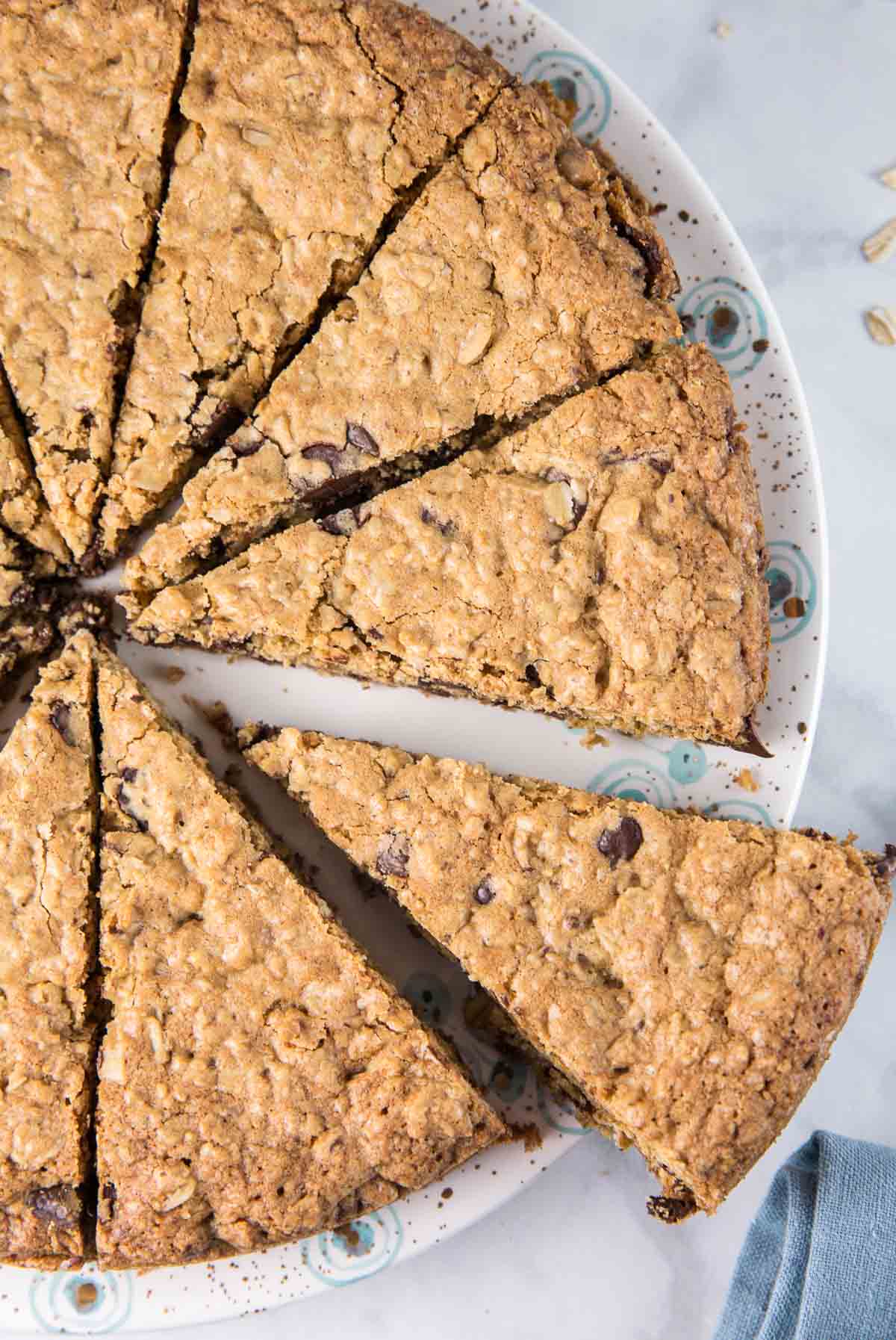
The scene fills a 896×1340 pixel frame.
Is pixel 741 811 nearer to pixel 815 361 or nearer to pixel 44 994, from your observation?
pixel 815 361

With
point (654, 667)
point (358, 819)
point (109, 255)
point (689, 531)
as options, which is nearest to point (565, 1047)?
point (358, 819)

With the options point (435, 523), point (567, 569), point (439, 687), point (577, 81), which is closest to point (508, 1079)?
point (439, 687)

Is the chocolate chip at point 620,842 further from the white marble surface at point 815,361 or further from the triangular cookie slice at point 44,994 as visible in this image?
the triangular cookie slice at point 44,994

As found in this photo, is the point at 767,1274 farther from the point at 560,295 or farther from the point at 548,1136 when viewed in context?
the point at 560,295

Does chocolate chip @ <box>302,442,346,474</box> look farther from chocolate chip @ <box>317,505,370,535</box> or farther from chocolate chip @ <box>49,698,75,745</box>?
chocolate chip @ <box>49,698,75,745</box>

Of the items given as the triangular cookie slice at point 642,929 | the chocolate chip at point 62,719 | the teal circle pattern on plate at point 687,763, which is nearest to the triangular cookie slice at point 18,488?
the chocolate chip at point 62,719
